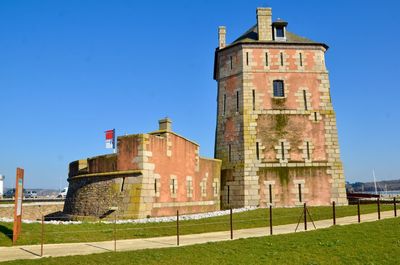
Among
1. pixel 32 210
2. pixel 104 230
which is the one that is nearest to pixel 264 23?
pixel 104 230

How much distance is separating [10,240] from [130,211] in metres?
7.82

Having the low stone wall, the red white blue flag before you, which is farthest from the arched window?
the low stone wall

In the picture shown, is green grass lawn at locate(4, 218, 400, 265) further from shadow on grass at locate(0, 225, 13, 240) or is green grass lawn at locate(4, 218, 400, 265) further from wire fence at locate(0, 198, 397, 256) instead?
shadow on grass at locate(0, 225, 13, 240)

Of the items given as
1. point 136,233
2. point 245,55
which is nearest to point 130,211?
point 136,233

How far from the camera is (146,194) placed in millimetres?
20938

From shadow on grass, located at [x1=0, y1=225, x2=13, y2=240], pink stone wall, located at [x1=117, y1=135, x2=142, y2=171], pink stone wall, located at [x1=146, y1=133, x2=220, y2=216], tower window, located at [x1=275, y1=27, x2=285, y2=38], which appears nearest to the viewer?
shadow on grass, located at [x1=0, y1=225, x2=13, y2=240]

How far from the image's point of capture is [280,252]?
1104 centimetres

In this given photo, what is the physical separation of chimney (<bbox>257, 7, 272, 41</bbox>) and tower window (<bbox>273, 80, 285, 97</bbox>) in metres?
3.54

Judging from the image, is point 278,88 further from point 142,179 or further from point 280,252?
point 280,252

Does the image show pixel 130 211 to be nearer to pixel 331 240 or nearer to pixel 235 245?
pixel 235 245

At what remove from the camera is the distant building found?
2089 centimetres

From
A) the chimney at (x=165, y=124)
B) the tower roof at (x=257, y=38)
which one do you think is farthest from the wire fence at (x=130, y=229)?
the tower roof at (x=257, y=38)

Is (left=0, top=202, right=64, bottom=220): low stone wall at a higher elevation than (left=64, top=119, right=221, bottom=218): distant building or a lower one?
lower

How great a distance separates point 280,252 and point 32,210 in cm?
3023
